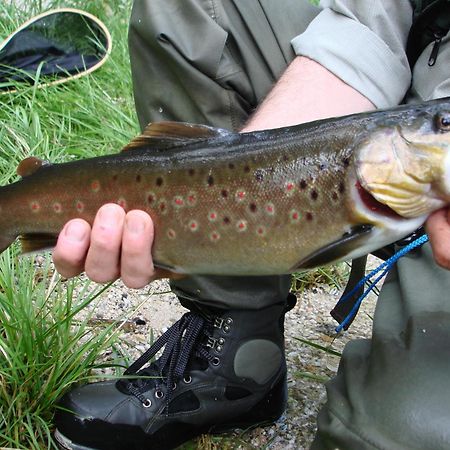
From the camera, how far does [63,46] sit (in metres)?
4.33

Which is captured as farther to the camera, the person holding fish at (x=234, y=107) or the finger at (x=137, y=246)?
the person holding fish at (x=234, y=107)

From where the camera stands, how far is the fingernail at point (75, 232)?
1.66 meters

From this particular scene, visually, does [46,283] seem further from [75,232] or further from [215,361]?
[75,232]

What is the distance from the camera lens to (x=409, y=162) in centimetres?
148

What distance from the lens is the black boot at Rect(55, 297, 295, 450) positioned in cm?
194

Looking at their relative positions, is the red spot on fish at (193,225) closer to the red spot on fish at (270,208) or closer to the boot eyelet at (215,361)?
the red spot on fish at (270,208)

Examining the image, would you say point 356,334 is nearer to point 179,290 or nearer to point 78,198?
point 179,290

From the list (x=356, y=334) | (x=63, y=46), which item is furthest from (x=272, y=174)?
(x=63, y=46)

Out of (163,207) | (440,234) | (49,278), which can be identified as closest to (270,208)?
(163,207)

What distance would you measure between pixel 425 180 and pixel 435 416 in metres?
0.46

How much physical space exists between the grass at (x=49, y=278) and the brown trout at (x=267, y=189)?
0.38m

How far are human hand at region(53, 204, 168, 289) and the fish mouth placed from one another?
0.47m

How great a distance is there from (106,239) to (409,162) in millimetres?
676

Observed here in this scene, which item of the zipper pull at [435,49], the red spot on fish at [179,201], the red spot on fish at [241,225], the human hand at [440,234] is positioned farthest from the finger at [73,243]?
the zipper pull at [435,49]
